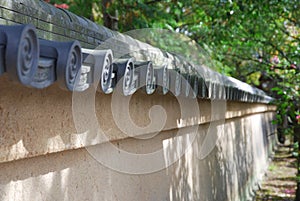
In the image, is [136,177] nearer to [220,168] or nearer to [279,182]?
[220,168]

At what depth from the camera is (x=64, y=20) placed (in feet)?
6.32

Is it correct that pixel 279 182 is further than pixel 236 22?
Yes

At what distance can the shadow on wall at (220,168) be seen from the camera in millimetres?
3768

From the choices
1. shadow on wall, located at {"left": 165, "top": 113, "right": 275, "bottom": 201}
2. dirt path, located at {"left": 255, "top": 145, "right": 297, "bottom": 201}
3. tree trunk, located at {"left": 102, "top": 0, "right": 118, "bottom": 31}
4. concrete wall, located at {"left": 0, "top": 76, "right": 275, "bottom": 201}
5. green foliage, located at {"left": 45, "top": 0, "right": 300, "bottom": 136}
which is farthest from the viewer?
dirt path, located at {"left": 255, "top": 145, "right": 297, "bottom": 201}

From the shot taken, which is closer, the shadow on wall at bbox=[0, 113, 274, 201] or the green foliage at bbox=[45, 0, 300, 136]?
the shadow on wall at bbox=[0, 113, 274, 201]

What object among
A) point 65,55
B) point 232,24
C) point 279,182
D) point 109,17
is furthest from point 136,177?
point 279,182

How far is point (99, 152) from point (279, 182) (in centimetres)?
895

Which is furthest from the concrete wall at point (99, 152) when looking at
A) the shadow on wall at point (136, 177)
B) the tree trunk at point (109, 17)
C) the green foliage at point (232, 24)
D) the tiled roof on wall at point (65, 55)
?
the tree trunk at point (109, 17)

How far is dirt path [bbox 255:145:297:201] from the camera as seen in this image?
28.6 ft

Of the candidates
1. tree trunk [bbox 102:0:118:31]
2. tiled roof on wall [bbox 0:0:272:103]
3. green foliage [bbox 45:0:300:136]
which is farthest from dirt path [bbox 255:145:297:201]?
tiled roof on wall [bbox 0:0:272:103]

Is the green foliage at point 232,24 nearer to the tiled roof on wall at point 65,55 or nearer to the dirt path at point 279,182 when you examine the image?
the dirt path at point 279,182

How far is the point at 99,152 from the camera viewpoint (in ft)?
7.21

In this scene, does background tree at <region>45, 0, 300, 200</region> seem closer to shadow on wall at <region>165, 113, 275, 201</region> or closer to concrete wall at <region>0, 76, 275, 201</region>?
shadow on wall at <region>165, 113, 275, 201</region>

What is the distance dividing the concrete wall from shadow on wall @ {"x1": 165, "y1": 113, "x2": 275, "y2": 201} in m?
0.01
